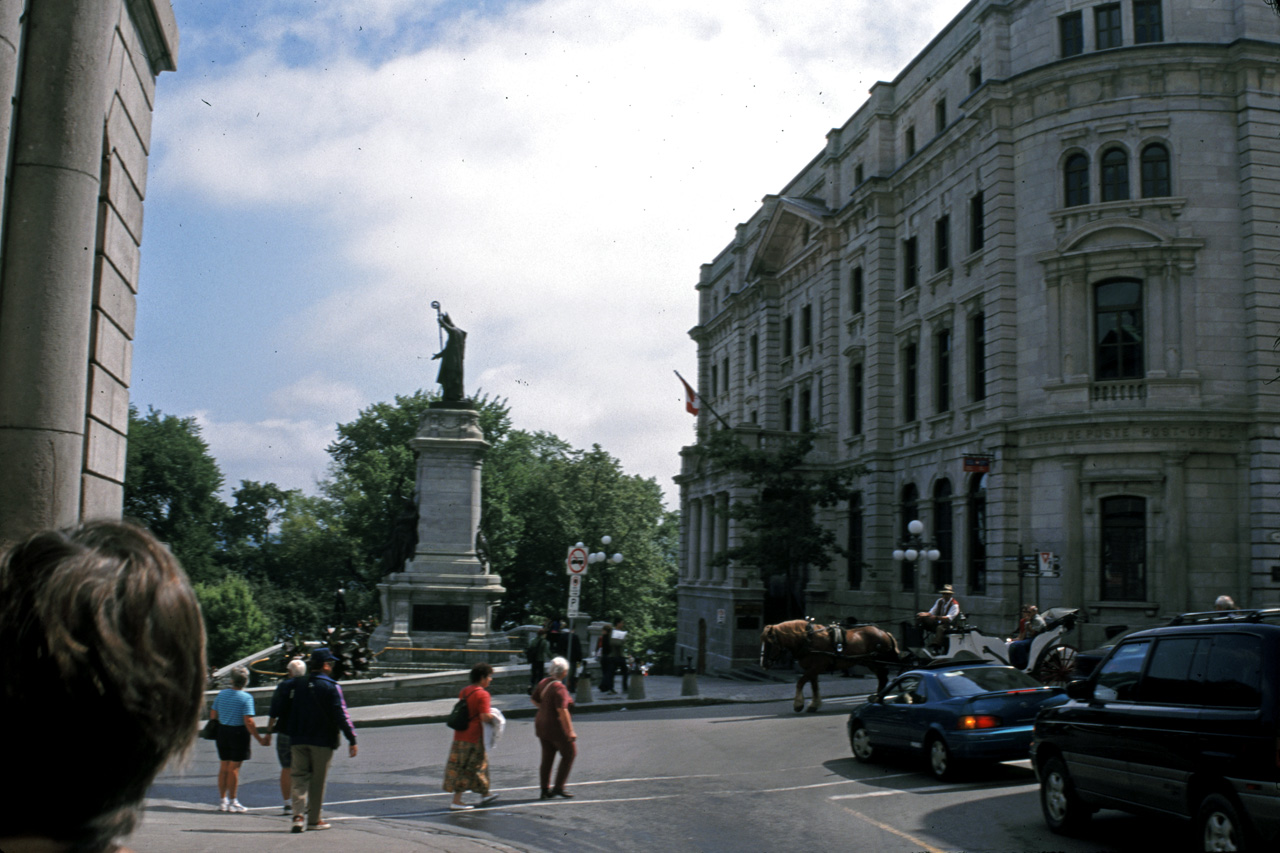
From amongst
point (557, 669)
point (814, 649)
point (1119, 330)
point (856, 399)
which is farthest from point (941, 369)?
point (557, 669)

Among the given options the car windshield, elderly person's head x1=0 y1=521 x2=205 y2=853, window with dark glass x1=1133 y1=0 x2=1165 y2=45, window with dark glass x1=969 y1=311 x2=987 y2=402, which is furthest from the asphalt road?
window with dark glass x1=1133 y1=0 x2=1165 y2=45

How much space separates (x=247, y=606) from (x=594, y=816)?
4891 cm

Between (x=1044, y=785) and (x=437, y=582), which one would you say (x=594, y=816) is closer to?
(x=1044, y=785)

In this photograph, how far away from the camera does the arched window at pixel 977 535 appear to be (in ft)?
103

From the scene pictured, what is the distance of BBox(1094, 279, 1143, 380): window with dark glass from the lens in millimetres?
28312

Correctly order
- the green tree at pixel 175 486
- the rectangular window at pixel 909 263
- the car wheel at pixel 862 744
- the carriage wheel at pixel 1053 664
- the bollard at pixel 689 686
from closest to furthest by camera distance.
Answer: the car wheel at pixel 862 744 < the carriage wheel at pixel 1053 664 < the bollard at pixel 689 686 < the rectangular window at pixel 909 263 < the green tree at pixel 175 486

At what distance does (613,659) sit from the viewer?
2831 centimetres

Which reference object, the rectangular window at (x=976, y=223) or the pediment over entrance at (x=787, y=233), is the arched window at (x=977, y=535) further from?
the pediment over entrance at (x=787, y=233)

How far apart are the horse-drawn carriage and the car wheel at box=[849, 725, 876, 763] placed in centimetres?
474

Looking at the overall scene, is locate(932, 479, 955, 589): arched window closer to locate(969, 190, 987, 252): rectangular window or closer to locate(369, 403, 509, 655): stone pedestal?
locate(969, 190, 987, 252): rectangular window

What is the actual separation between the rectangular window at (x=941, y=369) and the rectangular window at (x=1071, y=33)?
29.7 feet

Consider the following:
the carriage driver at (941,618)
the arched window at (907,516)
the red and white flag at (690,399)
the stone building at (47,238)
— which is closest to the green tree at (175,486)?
the red and white flag at (690,399)

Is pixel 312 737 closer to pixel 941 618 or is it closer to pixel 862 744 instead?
pixel 862 744

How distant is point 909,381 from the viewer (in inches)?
1487
